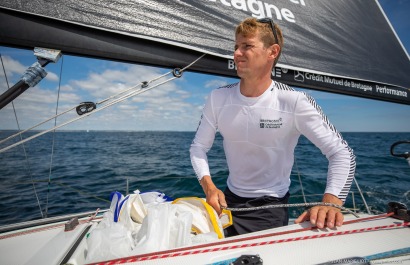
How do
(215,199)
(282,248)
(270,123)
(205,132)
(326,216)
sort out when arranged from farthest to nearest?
1. (205,132)
2. (270,123)
3. (215,199)
4. (326,216)
5. (282,248)

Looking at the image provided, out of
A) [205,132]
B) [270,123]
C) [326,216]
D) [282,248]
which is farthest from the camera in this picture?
[205,132]

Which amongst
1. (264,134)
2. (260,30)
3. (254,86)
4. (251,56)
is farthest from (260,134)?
(260,30)

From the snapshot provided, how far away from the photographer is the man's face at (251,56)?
131 centimetres

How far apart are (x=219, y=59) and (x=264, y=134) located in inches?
28.9

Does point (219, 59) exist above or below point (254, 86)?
above

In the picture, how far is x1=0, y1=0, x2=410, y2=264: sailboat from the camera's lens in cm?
92

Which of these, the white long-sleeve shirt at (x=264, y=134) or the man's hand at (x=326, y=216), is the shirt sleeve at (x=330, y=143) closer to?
the white long-sleeve shirt at (x=264, y=134)

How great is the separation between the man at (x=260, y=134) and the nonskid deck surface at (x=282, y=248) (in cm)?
17

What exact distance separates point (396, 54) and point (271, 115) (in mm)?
2473

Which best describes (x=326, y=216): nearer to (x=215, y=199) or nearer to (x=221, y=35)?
(x=215, y=199)

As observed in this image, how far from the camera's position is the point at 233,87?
1625 millimetres

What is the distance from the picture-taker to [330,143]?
1.29 meters

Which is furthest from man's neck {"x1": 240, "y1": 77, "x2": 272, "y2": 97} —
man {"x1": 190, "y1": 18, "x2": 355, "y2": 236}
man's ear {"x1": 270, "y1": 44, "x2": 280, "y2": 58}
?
man's ear {"x1": 270, "y1": 44, "x2": 280, "y2": 58}

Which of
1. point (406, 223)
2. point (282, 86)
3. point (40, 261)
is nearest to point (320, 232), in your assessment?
point (406, 223)
